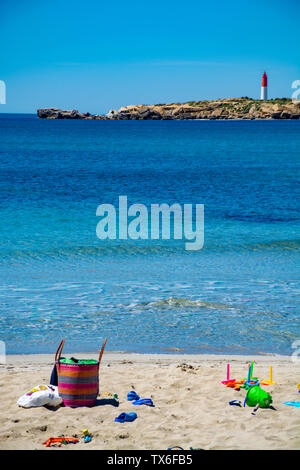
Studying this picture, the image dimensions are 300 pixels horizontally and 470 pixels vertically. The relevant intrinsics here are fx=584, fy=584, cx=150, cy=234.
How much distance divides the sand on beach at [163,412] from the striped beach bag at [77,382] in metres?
0.13

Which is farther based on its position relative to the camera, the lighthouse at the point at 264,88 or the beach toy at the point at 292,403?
the lighthouse at the point at 264,88

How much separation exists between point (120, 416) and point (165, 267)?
30.9ft

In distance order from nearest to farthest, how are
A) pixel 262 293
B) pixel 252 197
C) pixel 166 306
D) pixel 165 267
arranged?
pixel 166 306, pixel 262 293, pixel 165 267, pixel 252 197

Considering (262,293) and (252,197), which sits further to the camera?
(252,197)

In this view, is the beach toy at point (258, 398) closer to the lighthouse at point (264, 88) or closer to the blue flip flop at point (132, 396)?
the blue flip flop at point (132, 396)

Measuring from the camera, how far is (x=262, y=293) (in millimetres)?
13844

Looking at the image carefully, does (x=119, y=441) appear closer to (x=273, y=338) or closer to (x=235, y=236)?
(x=273, y=338)

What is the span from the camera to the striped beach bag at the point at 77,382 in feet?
24.6

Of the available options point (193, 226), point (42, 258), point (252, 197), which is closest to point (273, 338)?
point (42, 258)

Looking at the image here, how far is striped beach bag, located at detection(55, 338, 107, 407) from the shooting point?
7.49m

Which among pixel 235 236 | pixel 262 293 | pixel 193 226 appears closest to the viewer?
pixel 262 293

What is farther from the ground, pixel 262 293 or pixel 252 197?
pixel 252 197

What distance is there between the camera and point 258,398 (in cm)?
756

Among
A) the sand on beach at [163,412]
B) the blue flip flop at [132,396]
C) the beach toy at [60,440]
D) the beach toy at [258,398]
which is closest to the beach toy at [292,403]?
the sand on beach at [163,412]
